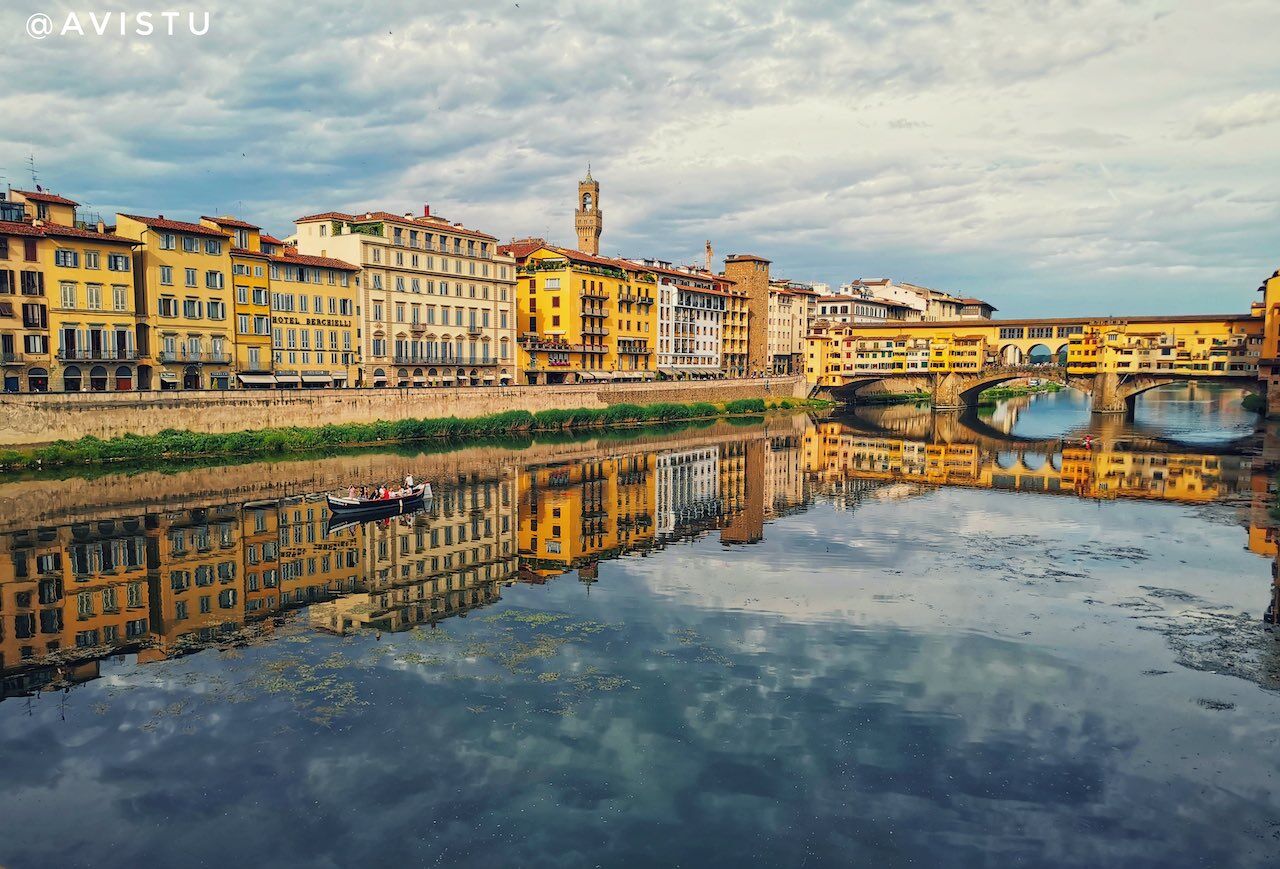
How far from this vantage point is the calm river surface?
1552cm

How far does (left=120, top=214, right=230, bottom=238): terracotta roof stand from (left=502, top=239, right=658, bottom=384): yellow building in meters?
38.6

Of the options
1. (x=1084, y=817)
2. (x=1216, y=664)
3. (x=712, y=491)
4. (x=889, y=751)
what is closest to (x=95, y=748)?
(x=889, y=751)

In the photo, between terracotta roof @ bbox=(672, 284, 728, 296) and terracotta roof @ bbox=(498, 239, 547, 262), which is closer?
terracotta roof @ bbox=(498, 239, 547, 262)

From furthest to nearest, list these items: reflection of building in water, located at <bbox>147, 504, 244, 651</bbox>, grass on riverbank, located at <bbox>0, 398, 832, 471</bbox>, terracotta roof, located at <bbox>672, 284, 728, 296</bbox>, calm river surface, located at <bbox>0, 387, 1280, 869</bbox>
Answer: terracotta roof, located at <bbox>672, 284, 728, 296</bbox> < grass on riverbank, located at <bbox>0, 398, 832, 471</bbox> < reflection of building in water, located at <bbox>147, 504, 244, 651</bbox> < calm river surface, located at <bbox>0, 387, 1280, 869</bbox>

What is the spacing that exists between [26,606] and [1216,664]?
36.4m

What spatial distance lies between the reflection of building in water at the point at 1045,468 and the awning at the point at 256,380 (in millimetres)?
45832

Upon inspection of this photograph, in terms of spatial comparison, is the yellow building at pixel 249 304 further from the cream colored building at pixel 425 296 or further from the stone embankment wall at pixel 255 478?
the stone embankment wall at pixel 255 478

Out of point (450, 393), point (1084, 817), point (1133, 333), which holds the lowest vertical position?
point (1084, 817)

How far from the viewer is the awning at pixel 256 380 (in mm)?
72062

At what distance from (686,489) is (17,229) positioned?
4812 cm

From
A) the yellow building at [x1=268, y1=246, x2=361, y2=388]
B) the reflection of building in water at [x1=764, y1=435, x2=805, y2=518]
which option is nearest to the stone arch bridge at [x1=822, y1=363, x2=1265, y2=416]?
the reflection of building in water at [x1=764, y1=435, x2=805, y2=518]

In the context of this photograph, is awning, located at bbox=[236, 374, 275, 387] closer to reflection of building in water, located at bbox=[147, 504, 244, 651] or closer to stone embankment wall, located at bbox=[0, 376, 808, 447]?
stone embankment wall, located at bbox=[0, 376, 808, 447]

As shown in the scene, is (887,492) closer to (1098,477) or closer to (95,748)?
(1098,477)

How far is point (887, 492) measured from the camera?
183ft
